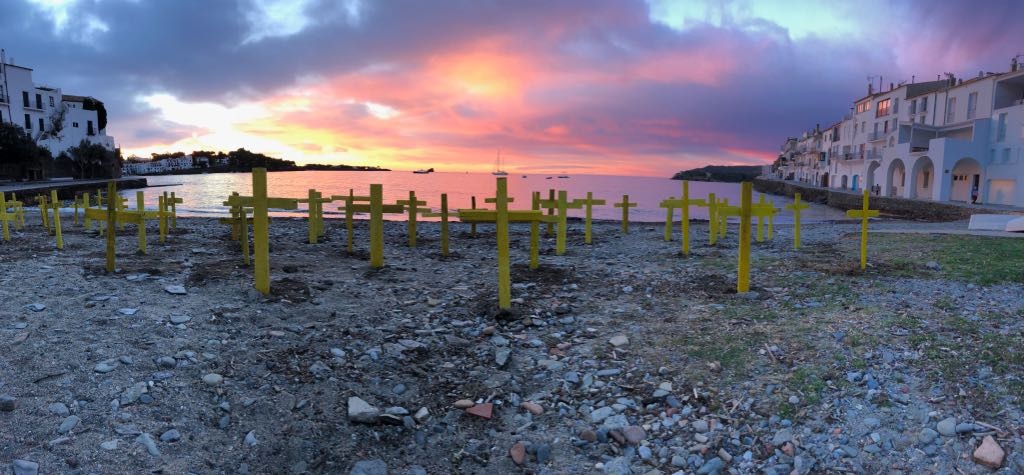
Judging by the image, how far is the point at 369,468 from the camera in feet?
15.3

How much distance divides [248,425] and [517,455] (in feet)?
8.14

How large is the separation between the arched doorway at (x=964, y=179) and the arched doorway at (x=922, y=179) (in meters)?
1.76

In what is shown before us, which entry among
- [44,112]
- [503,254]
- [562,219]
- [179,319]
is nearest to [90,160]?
[44,112]

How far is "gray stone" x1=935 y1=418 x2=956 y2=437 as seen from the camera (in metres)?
4.86

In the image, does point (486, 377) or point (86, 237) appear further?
point (86, 237)

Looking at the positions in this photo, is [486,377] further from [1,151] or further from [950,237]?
[1,151]

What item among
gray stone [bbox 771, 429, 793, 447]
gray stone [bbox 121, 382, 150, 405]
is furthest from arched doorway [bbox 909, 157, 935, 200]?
gray stone [bbox 121, 382, 150, 405]

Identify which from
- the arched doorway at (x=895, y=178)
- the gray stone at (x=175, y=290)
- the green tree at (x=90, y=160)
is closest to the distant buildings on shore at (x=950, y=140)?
the arched doorway at (x=895, y=178)

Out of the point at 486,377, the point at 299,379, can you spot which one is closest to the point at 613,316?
the point at 486,377

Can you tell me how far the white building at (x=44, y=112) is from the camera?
74.6 meters

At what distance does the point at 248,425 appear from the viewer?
515 centimetres

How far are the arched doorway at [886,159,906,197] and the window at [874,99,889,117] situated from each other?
47.9 ft

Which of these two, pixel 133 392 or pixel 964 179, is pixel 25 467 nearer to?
pixel 133 392

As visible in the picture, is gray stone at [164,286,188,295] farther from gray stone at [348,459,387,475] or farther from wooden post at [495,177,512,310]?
gray stone at [348,459,387,475]
